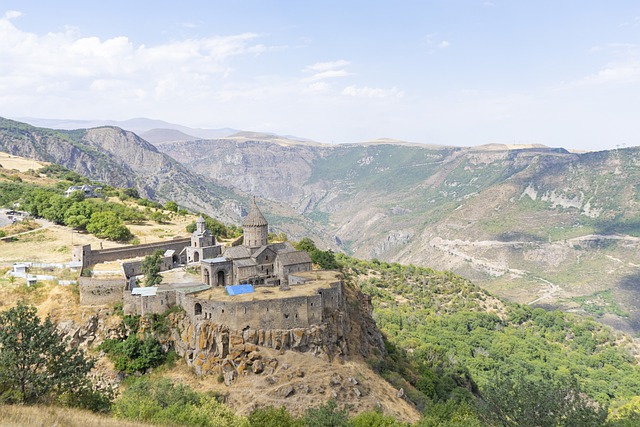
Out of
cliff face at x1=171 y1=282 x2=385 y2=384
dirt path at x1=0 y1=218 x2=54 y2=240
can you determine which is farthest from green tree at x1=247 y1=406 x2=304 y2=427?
dirt path at x1=0 y1=218 x2=54 y2=240

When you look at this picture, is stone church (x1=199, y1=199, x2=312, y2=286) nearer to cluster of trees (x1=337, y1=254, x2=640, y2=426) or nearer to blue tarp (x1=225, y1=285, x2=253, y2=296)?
blue tarp (x1=225, y1=285, x2=253, y2=296)

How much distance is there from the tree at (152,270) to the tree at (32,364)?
69.5 feet

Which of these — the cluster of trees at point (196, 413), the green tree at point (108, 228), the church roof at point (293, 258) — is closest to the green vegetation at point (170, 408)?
the cluster of trees at point (196, 413)

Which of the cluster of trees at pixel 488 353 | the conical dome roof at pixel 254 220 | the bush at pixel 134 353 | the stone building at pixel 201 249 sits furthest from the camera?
the stone building at pixel 201 249

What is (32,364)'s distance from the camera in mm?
25656

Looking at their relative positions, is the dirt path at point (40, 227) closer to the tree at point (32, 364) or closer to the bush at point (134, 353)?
the bush at point (134, 353)

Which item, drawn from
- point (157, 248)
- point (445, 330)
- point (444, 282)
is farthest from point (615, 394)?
point (157, 248)

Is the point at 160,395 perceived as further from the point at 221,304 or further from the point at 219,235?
the point at 219,235

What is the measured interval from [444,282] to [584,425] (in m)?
94.7

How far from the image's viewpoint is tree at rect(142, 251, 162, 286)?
48531 mm

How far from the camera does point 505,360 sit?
8938 cm

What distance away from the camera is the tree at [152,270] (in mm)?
48531

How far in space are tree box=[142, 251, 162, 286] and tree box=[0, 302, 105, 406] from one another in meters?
21.2

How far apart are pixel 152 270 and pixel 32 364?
2375cm
